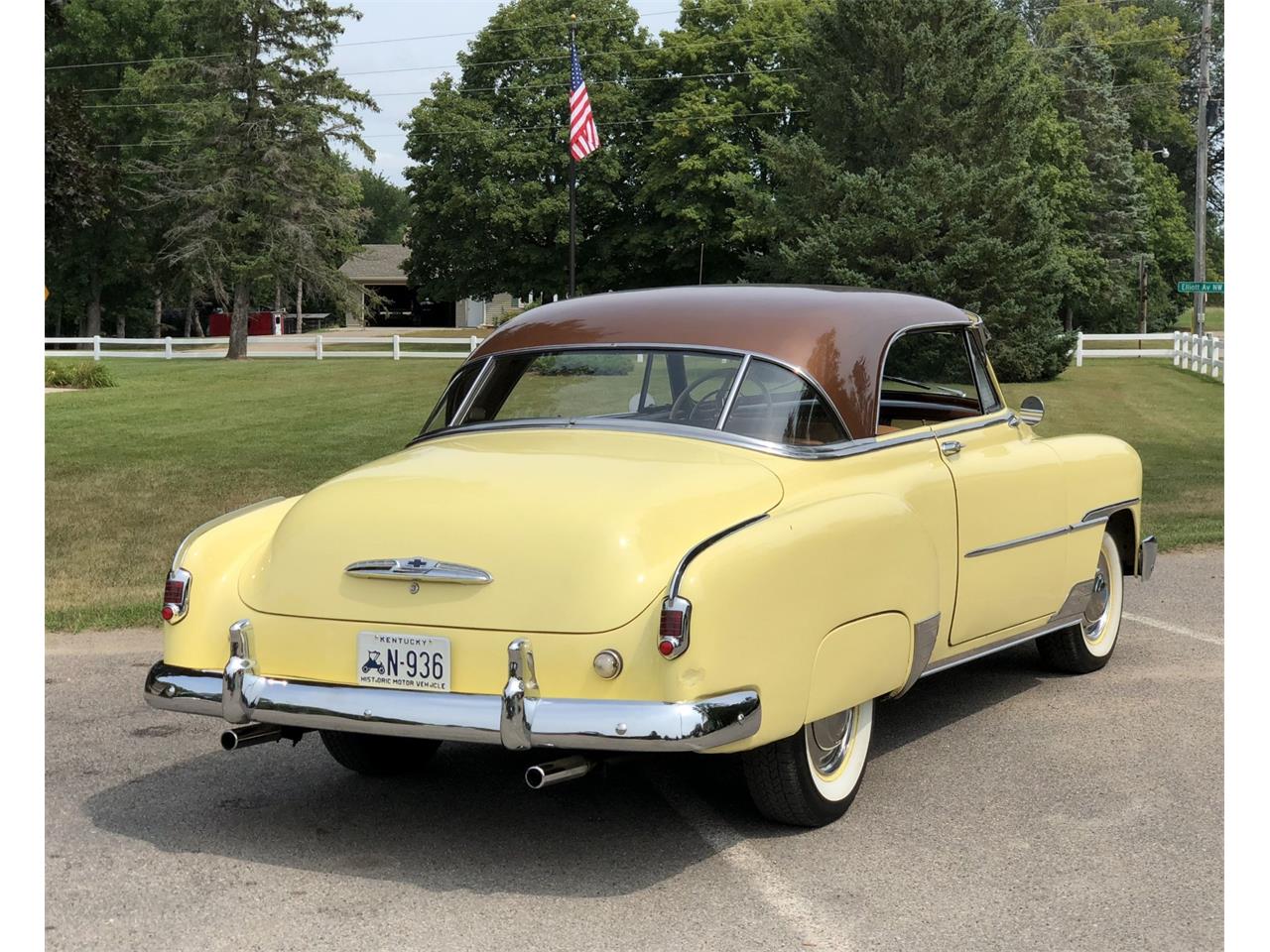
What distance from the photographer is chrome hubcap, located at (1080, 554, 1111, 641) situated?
25.0 ft

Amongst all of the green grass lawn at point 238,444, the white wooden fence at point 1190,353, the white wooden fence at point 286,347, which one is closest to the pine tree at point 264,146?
the white wooden fence at point 286,347

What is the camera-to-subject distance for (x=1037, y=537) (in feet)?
21.8

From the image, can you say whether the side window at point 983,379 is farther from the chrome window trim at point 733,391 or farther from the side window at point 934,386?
the chrome window trim at point 733,391

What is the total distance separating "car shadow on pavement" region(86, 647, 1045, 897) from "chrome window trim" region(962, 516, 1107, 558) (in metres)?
0.86

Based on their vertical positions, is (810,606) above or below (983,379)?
below

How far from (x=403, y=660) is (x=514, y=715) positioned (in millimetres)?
494

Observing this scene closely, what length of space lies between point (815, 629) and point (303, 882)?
1793 millimetres

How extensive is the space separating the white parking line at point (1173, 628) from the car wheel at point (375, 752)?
4.52 meters

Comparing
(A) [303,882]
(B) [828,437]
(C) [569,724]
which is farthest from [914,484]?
(A) [303,882]

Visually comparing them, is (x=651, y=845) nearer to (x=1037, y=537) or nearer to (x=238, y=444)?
(x=1037, y=537)

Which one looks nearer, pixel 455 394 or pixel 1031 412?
pixel 455 394

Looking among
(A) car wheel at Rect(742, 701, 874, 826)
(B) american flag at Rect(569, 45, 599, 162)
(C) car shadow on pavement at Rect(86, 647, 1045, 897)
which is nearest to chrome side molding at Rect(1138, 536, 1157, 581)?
(C) car shadow on pavement at Rect(86, 647, 1045, 897)

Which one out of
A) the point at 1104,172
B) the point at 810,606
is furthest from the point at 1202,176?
the point at 810,606

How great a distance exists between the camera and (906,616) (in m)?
5.43
